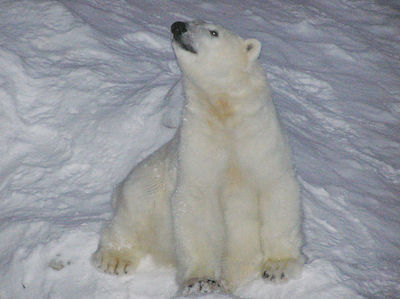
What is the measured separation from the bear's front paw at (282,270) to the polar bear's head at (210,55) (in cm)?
119

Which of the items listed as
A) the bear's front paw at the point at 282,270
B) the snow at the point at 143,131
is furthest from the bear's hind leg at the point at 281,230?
the snow at the point at 143,131

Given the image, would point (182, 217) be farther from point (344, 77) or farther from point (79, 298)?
point (344, 77)

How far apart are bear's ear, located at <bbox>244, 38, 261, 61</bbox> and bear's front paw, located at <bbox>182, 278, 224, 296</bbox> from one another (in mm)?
1413

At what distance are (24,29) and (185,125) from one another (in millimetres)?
3962

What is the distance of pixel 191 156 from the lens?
3273mm

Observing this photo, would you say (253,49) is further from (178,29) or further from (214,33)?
(178,29)

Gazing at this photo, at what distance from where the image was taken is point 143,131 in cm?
505

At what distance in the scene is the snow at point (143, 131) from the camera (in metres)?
3.80

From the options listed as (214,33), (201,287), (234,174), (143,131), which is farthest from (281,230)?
(143,131)

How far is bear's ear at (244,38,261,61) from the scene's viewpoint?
3.38 metres

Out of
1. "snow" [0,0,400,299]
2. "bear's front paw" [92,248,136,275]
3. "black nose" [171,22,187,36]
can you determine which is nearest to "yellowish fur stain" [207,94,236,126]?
"black nose" [171,22,187,36]

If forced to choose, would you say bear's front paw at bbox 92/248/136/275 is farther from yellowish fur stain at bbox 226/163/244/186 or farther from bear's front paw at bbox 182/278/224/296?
yellowish fur stain at bbox 226/163/244/186

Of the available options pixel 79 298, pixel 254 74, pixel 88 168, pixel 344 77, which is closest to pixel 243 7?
pixel 344 77

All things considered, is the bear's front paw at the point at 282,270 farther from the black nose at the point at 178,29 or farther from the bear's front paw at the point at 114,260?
the black nose at the point at 178,29
